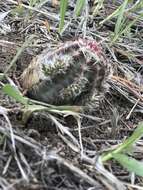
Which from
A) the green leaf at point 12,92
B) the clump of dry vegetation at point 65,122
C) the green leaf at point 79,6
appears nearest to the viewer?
the clump of dry vegetation at point 65,122

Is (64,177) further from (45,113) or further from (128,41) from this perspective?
(128,41)

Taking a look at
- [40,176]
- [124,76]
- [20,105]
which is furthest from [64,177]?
[124,76]

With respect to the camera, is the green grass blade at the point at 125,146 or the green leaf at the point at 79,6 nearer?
the green grass blade at the point at 125,146

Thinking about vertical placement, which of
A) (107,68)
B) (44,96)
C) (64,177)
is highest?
(107,68)

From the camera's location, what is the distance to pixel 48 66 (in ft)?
4.21

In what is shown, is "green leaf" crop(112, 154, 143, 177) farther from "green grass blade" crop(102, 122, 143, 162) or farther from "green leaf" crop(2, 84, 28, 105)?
"green leaf" crop(2, 84, 28, 105)

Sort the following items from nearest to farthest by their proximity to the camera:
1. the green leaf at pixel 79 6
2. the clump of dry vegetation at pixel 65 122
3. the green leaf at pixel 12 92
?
the clump of dry vegetation at pixel 65 122
the green leaf at pixel 12 92
the green leaf at pixel 79 6

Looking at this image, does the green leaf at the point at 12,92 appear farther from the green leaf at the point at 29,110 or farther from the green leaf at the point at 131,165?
the green leaf at the point at 131,165

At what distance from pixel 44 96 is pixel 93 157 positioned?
24cm

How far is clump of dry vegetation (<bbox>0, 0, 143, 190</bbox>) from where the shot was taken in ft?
3.52

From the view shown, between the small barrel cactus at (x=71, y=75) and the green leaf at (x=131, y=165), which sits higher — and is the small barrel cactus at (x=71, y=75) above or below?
above

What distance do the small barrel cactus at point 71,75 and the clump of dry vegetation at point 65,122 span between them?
0.14 feet

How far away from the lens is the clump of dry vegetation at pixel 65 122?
107 centimetres

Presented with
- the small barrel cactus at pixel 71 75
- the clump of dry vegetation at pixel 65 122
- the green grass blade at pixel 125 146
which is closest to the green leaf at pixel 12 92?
the clump of dry vegetation at pixel 65 122
